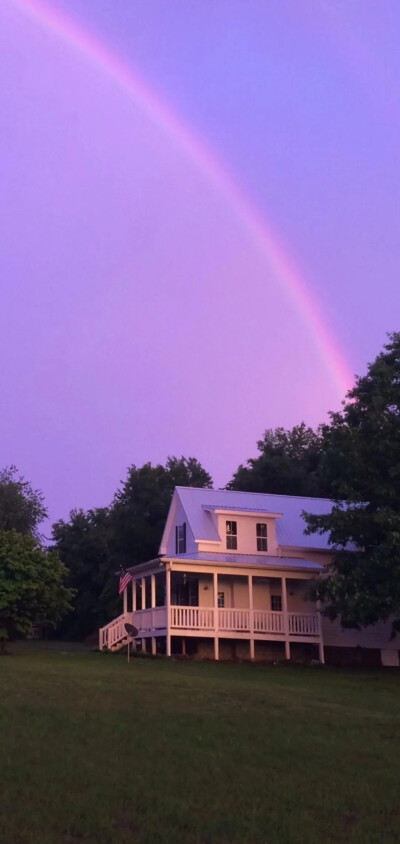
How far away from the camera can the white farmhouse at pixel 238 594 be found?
31.4 m

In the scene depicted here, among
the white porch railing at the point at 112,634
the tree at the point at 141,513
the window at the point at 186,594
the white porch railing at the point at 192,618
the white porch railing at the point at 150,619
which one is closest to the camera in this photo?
the white porch railing at the point at 192,618

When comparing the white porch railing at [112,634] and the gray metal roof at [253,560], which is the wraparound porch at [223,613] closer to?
the white porch railing at [112,634]

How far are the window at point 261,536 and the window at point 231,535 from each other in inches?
37.4

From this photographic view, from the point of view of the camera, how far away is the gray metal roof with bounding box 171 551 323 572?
31650 mm

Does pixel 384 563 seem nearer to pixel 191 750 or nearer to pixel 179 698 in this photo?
pixel 179 698

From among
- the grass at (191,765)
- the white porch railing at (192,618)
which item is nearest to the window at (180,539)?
the white porch railing at (192,618)

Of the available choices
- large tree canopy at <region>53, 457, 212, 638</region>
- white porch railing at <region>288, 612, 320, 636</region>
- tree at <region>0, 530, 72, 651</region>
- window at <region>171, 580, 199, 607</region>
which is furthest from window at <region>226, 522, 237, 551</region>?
large tree canopy at <region>53, 457, 212, 638</region>

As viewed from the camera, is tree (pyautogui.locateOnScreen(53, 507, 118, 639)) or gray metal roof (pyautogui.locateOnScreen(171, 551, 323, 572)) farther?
tree (pyautogui.locateOnScreen(53, 507, 118, 639))

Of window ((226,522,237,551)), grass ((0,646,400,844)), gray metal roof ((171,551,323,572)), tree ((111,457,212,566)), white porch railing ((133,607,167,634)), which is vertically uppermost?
tree ((111,457,212,566))

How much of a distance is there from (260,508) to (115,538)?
17.0 m

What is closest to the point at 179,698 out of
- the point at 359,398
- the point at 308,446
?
the point at 359,398

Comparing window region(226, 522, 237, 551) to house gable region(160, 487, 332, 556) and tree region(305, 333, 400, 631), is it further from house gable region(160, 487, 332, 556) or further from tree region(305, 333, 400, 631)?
tree region(305, 333, 400, 631)

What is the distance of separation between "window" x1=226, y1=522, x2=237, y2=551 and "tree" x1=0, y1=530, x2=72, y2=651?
27.2ft

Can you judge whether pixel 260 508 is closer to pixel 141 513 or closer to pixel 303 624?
pixel 303 624
